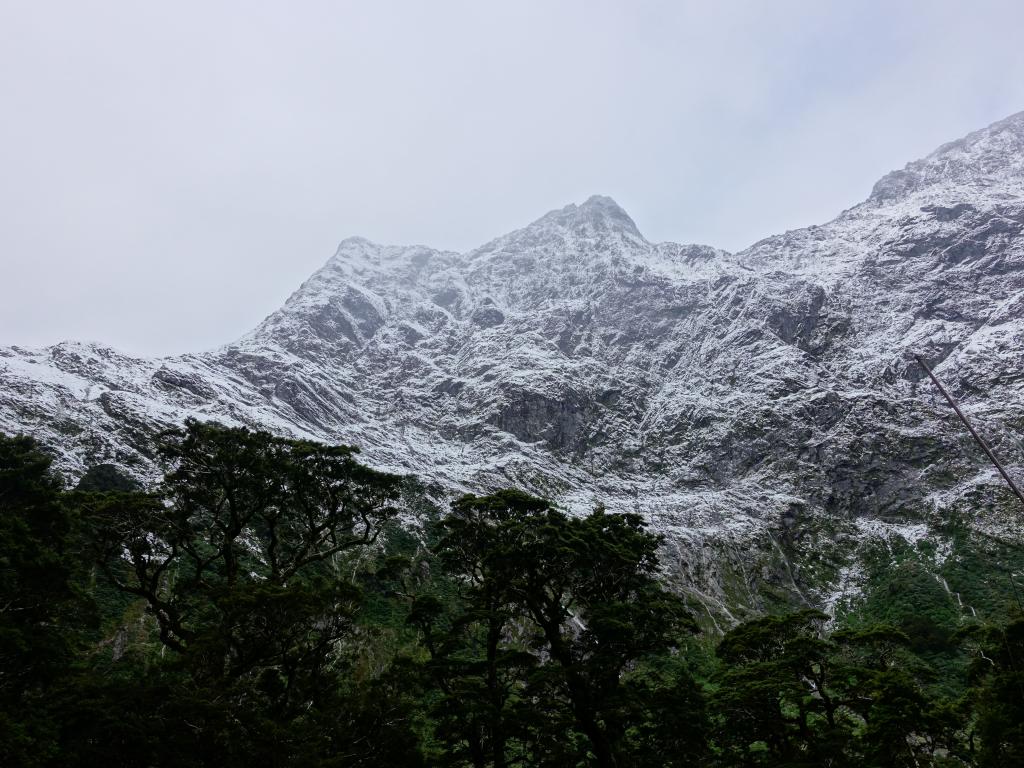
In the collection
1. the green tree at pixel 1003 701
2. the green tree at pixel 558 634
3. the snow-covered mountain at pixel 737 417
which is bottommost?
the green tree at pixel 1003 701

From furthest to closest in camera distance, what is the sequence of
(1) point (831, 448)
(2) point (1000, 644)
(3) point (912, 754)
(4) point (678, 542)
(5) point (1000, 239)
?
(5) point (1000, 239) → (1) point (831, 448) → (4) point (678, 542) → (2) point (1000, 644) → (3) point (912, 754)

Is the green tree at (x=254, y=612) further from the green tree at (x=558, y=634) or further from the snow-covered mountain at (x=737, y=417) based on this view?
the snow-covered mountain at (x=737, y=417)

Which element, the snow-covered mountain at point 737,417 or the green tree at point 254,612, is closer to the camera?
the green tree at point 254,612

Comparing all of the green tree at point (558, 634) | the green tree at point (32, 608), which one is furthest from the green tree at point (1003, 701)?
the green tree at point (32, 608)

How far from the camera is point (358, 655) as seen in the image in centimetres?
2989

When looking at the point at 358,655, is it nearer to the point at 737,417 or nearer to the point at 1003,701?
the point at 1003,701

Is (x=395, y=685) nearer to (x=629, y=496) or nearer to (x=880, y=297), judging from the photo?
(x=629, y=496)

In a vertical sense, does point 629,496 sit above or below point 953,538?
above

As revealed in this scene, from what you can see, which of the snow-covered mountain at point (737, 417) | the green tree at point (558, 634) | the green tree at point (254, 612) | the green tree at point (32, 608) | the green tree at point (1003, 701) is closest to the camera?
the green tree at point (32, 608)

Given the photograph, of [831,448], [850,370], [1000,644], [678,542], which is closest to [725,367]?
[850,370]

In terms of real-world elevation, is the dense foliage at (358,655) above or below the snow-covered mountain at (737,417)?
below

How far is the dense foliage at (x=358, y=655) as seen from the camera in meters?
18.5

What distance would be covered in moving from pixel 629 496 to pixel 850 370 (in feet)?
234

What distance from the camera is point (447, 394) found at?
197000 millimetres
